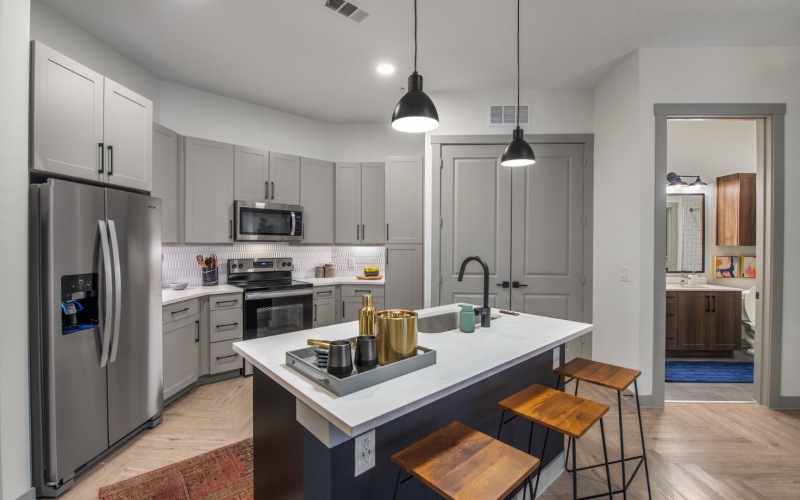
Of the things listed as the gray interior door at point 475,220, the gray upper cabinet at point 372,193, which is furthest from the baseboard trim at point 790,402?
the gray upper cabinet at point 372,193

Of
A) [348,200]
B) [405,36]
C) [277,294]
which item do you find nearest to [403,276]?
[348,200]

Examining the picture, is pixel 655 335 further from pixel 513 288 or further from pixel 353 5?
pixel 353 5

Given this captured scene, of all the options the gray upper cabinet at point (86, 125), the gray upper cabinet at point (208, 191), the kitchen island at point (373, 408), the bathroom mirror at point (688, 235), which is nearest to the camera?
the kitchen island at point (373, 408)

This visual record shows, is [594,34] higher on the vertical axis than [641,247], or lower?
higher

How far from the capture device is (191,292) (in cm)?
322

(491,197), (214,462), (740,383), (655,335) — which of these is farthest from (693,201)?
(214,462)

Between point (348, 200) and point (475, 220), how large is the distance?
170 centimetres

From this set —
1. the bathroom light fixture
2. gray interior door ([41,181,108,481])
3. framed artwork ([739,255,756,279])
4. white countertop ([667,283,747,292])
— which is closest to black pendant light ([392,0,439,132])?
gray interior door ([41,181,108,481])

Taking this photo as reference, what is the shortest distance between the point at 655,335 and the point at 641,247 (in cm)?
75

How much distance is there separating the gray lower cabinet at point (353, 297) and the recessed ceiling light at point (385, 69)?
228 cm

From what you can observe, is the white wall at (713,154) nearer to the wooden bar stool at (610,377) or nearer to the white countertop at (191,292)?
the wooden bar stool at (610,377)

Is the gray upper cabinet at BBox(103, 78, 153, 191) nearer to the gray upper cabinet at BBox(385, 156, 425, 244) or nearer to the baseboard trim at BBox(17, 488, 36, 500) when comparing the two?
the baseboard trim at BBox(17, 488, 36, 500)

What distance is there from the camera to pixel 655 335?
297cm

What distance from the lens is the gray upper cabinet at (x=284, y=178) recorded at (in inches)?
159
